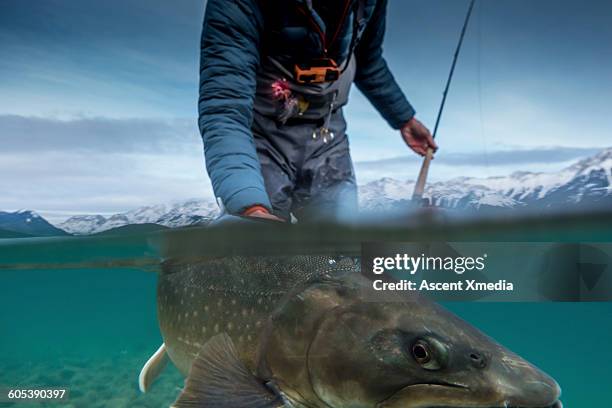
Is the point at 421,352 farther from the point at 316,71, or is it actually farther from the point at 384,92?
the point at 384,92

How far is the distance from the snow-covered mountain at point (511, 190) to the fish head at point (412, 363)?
2.30 metres

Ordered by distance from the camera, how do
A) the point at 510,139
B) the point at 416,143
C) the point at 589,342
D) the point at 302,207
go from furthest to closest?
1. the point at 589,342
2. the point at 510,139
3. the point at 416,143
4. the point at 302,207

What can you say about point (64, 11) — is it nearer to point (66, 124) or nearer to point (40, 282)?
point (66, 124)

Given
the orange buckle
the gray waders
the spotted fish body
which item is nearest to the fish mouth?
the spotted fish body

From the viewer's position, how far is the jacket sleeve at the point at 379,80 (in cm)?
496

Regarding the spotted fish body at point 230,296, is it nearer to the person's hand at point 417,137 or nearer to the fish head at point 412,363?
the fish head at point 412,363

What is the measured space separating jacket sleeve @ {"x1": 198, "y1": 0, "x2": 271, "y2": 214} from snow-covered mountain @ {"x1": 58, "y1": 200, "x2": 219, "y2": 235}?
4.16 ft

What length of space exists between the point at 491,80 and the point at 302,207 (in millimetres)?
2928

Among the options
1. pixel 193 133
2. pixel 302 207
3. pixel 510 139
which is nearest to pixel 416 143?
pixel 510 139

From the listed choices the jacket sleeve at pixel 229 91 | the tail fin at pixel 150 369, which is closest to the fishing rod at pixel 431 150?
the jacket sleeve at pixel 229 91

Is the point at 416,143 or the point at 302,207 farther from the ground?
the point at 416,143

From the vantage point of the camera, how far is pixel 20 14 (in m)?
5.67

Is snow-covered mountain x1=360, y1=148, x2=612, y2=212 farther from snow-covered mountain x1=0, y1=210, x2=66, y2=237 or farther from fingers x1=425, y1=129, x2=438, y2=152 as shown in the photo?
snow-covered mountain x1=0, y1=210, x2=66, y2=237

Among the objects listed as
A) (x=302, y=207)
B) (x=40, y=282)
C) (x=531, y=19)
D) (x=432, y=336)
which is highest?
(x=531, y=19)
